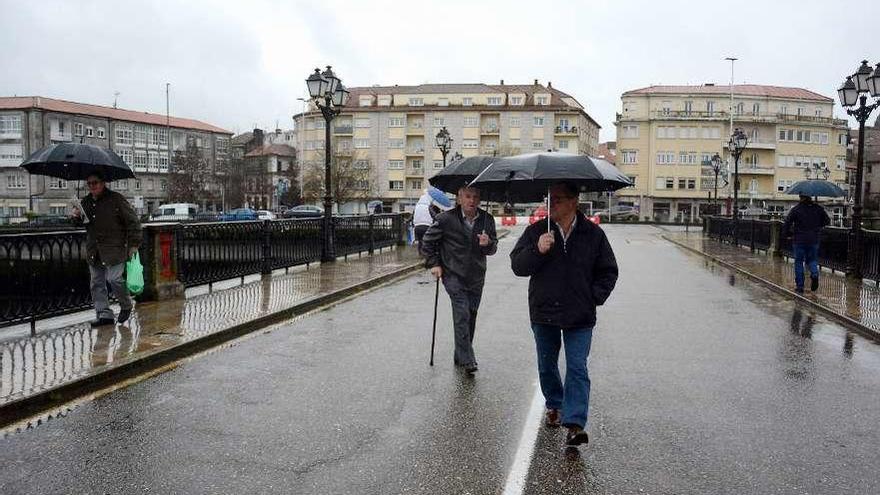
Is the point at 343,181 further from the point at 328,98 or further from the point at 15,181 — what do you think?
the point at 328,98

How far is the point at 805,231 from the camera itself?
41.8 feet

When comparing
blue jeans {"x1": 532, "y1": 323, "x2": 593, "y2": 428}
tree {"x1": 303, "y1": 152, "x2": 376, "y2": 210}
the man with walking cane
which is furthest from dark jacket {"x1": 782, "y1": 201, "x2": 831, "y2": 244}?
tree {"x1": 303, "y1": 152, "x2": 376, "y2": 210}

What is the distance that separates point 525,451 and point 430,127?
86.9 m

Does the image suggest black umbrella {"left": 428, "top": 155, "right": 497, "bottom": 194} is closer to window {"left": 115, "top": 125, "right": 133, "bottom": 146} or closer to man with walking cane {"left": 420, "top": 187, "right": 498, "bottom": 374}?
man with walking cane {"left": 420, "top": 187, "right": 498, "bottom": 374}

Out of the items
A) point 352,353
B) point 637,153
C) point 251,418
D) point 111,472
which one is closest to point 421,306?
point 352,353

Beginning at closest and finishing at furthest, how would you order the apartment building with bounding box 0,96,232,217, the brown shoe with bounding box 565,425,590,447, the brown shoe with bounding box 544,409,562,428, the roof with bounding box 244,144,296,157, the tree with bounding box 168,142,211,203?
1. the brown shoe with bounding box 565,425,590,447
2. the brown shoe with bounding box 544,409,562,428
3. the apartment building with bounding box 0,96,232,217
4. the tree with bounding box 168,142,211,203
5. the roof with bounding box 244,144,296,157

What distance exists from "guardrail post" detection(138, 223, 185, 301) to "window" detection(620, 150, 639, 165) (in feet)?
272

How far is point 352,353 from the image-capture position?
7.70 metres

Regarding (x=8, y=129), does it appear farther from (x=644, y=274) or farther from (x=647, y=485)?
(x=647, y=485)

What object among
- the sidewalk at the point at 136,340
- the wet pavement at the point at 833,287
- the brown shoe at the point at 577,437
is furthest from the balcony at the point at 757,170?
the brown shoe at the point at 577,437

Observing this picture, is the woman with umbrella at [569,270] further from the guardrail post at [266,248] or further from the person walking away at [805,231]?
the guardrail post at [266,248]

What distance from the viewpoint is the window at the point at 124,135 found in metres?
87.9

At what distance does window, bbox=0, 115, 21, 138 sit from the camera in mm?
78625

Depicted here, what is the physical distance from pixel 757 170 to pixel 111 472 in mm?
92464
